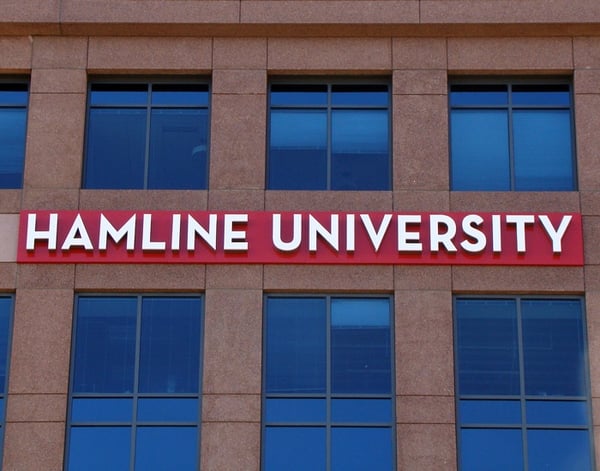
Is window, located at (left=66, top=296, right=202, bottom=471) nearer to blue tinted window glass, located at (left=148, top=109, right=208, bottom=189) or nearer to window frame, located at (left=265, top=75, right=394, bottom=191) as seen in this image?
blue tinted window glass, located at (left=148, top=109, right=208, bottom=189)

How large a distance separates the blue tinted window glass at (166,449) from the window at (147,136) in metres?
4.74

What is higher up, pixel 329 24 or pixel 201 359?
pixel 329 24

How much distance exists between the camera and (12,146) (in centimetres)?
2906

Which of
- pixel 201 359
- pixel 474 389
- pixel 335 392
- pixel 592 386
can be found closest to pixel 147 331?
pixel 201 359

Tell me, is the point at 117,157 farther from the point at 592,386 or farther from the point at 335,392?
the point at 592,386

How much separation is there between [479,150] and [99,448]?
9033 millimetres

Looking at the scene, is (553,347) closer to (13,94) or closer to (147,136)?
(147,136)

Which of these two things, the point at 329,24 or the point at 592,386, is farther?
the point at 329,24

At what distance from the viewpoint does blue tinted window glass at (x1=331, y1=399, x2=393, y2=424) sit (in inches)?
1061

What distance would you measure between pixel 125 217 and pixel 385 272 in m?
4.86

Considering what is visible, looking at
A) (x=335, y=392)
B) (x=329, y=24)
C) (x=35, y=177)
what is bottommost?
(x=335, y=392)

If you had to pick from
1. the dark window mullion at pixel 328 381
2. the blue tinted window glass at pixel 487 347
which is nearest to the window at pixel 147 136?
the dark window mullion at pixel 328 381

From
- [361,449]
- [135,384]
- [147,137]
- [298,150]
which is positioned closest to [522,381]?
[361,449]

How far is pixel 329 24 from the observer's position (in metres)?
28.9
